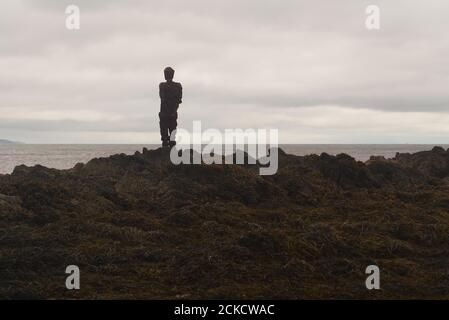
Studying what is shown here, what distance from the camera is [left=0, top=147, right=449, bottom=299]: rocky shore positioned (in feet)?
31.3

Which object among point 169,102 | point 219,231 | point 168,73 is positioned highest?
point 168,73

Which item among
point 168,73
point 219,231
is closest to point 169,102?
point 168,73

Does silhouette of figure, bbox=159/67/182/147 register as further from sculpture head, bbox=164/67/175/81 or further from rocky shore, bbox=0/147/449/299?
rocky shore, bbox=0/147/449/299

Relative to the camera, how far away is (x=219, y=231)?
13.0m

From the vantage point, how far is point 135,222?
13.7 metres

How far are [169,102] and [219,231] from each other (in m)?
9.54

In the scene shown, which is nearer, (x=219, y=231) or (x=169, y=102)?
(x=219, y=231)

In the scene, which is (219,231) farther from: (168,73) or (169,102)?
(168,73)
